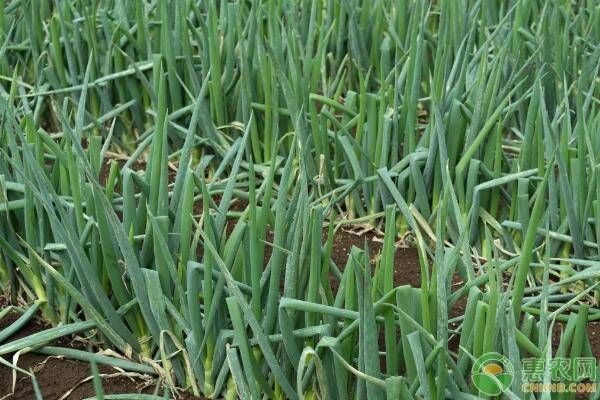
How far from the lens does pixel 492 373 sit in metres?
1.22

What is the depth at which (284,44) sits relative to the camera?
218 cm

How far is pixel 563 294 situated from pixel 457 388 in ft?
1.57

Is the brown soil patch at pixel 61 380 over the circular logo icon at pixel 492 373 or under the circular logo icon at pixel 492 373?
under

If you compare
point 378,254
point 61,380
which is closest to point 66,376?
point 61,380

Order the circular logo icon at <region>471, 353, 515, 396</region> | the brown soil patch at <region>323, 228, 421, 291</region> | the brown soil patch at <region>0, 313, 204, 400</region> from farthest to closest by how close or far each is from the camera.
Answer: the brown soil patch at <region>323, 228, 421, 291</region>, the brown soil patch at <region>0, 313, 204, 400</region>, the circular logo icon at <region>471, 353, 515, 396</region>

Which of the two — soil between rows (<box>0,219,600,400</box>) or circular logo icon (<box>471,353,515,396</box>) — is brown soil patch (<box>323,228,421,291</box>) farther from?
circular logo icon (<box>471,353,515,396</box>)

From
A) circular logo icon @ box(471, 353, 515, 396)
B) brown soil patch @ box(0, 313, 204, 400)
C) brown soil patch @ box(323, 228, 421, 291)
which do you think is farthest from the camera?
brown soil patch @ box(323, 228, 421, 291)

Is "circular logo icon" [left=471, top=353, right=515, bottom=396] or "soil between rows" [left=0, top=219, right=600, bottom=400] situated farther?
"soil between rows" [left=0, top=219, right=600, bottom=400]

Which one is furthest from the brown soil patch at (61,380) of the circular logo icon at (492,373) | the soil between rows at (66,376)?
the circular logo icon at (492,373)

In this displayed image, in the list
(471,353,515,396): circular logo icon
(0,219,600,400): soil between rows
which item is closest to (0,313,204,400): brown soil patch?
(0,219,600,400): soil between rows

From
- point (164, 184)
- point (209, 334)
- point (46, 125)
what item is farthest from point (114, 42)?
point (209, 334)

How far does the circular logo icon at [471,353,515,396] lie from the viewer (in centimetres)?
121

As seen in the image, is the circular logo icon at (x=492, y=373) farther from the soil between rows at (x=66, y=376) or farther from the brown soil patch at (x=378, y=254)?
the brown soil patch at (x=378, y=254)

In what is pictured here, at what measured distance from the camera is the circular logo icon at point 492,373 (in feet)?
3.96
